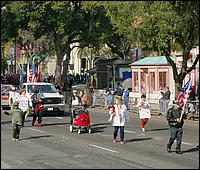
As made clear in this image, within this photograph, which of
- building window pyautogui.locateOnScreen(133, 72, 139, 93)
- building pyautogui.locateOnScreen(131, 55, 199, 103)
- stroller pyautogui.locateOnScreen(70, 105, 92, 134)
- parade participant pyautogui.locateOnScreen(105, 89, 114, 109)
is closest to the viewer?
stroller pyautogui.locateOnScreen(70, 105, 92, 134)

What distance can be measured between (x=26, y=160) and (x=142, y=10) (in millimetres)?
14442

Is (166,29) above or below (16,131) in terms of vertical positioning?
above

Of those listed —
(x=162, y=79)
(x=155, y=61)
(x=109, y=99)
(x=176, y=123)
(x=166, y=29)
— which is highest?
(x=166, y=29)

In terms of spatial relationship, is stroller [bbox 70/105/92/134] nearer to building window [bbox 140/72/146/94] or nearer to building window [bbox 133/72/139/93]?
building window [bbox 140/72/146/94]

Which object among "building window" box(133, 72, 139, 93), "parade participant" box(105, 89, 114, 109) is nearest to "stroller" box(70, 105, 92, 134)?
"parade participant" box(105, 89, 114, 109)

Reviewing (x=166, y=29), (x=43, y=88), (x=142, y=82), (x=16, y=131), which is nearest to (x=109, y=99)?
(x=43, y=88)

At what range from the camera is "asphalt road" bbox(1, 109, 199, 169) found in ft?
42.5

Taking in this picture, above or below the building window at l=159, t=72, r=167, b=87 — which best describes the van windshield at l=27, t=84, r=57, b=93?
below

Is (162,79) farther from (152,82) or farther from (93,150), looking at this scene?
(93,150)

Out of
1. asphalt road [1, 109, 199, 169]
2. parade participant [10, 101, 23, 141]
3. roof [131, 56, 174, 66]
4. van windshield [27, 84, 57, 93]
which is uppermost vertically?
roof [131, 56, 174, 66]

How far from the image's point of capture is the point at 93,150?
52.2 feet

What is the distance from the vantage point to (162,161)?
1371 centimetres

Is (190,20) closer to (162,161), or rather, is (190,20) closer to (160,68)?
(162,161)

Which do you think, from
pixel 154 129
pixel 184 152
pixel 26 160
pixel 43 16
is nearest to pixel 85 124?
pixel 154 129
